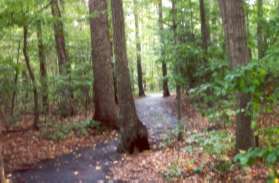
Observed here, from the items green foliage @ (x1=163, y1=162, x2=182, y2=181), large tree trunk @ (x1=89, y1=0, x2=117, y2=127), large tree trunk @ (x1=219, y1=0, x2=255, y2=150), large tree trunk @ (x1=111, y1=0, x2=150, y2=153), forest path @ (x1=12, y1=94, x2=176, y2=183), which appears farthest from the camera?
large tree trunk @ (x1=89, y1=0, x2=117, y2=127)

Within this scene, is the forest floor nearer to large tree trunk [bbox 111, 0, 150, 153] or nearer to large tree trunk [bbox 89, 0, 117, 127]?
large tree trunk [bbox 111, 0, 150, 153]

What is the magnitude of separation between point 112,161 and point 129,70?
16.0 feet

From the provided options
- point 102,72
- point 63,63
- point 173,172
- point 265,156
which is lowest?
point 173,172

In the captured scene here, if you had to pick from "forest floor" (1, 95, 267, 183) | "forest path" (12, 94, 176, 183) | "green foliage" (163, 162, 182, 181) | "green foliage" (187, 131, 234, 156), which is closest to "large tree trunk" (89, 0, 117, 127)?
"forest floor" (1, 95, 267, 183)

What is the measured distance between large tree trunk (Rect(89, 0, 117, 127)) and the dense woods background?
35 mm

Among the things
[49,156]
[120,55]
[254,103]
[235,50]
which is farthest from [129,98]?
[254,103]

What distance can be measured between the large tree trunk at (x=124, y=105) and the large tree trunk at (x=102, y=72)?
3.41 metres

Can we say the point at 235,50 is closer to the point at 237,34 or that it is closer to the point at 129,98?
the point at 237,34

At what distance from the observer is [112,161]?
913 centimetres

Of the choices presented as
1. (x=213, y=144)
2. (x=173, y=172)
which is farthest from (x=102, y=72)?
(x=213, y=144)

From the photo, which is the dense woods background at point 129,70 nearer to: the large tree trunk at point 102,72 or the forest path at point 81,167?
the large tree trunk at point 102,72

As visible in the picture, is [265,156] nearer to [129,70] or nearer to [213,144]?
[213,144]

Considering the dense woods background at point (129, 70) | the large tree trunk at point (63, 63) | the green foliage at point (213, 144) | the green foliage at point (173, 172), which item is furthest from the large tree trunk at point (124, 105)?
the large tree trunk at point (63, 63)

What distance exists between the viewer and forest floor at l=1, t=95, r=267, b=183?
6.72 metres
